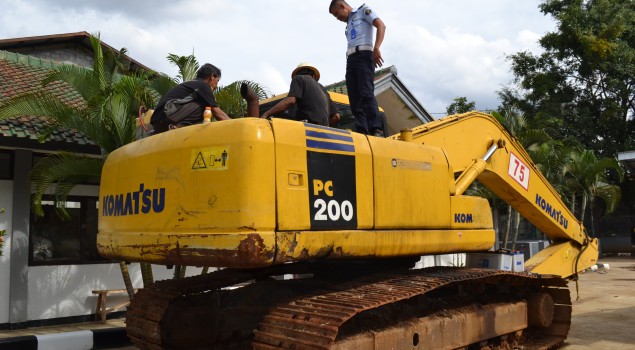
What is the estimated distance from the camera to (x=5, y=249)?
898 cm

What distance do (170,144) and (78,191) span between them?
6.66m

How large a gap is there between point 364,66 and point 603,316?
607cm

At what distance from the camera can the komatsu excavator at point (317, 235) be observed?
370cm

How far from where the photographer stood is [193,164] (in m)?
3.93

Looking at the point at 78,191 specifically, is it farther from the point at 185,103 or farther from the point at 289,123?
the point at 289,123

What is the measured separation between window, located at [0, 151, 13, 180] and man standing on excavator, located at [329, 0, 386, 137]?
6365 millimetres

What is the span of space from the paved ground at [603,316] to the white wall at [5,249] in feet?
25.4

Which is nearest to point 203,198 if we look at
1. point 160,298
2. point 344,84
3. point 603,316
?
point 160,298

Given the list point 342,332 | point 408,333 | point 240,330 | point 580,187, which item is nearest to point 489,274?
point 408,333

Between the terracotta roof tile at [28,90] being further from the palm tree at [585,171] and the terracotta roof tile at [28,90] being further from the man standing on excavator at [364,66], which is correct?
the palm tree at [585,171]

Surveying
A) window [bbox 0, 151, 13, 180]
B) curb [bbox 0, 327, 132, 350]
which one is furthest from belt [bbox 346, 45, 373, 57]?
window [bbox 0, 151, 13, 180]

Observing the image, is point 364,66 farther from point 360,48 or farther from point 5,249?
point 5,249

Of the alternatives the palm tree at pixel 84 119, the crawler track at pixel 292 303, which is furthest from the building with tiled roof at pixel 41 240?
the crawler track at pixel 292 303

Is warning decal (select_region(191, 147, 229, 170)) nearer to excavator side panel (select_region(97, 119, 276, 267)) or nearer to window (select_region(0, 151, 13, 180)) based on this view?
excavator side panel (select_region(97, 119, 276, 267))
